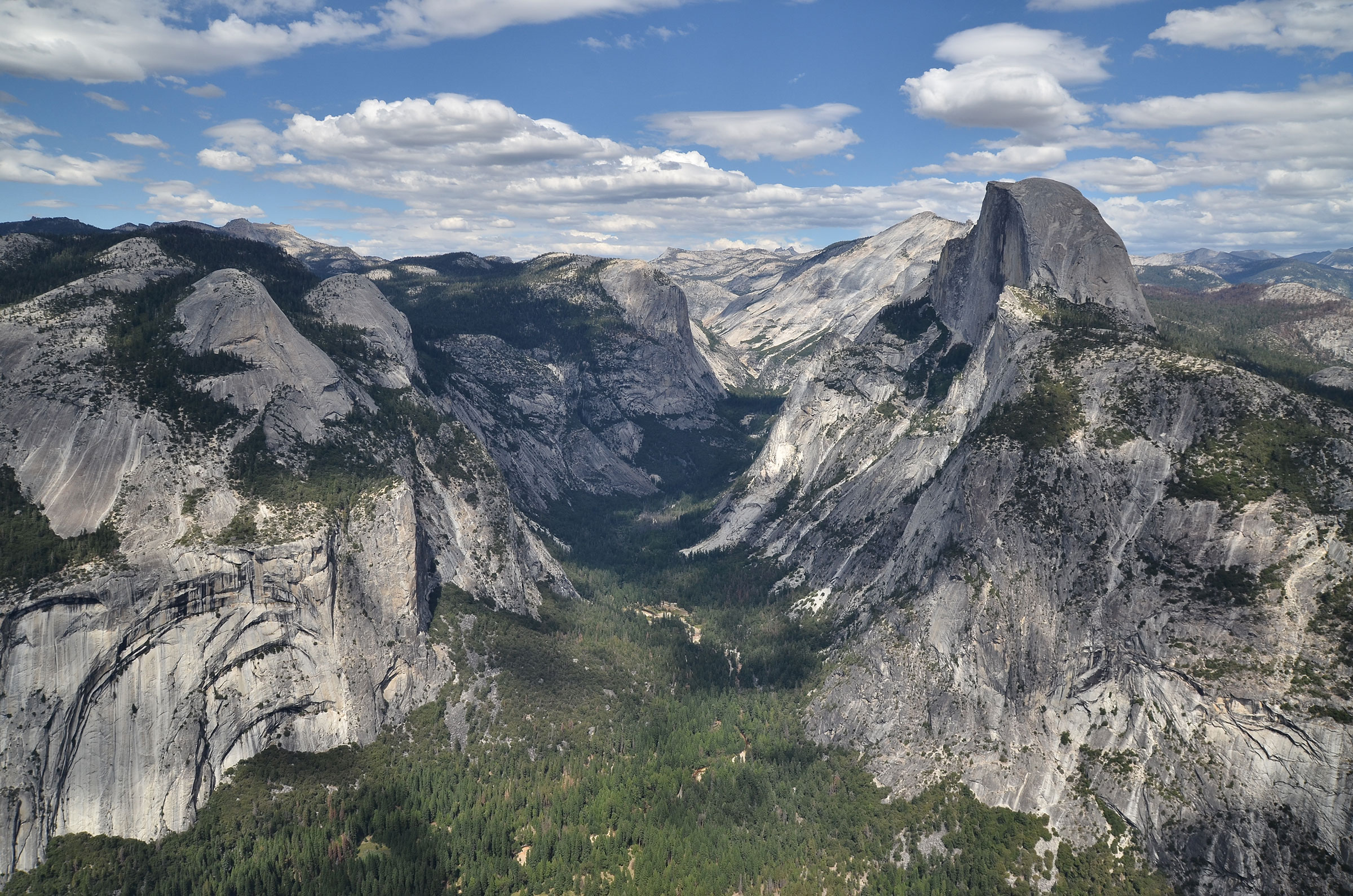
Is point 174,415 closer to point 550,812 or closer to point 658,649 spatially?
point 550,812

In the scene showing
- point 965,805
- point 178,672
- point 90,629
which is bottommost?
point 965,805

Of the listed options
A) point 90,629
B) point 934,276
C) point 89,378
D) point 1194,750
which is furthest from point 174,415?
point 934,276

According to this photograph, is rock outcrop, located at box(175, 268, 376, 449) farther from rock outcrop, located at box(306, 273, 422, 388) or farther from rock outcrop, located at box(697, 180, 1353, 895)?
rock outcrop, located at box(697, 180, 1353, 895)

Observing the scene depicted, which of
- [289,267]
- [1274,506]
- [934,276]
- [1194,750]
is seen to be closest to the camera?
[1194,750]

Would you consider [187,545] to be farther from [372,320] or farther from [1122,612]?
[1122,612]

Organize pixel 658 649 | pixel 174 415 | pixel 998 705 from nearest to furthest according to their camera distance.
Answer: pixel 998 705
pixel 174 415
pixel 658 649

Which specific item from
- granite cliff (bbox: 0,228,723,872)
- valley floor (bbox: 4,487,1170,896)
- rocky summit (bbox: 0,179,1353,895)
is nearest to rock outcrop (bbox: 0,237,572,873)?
granite cliff (bbox: 0,228,723,872)
